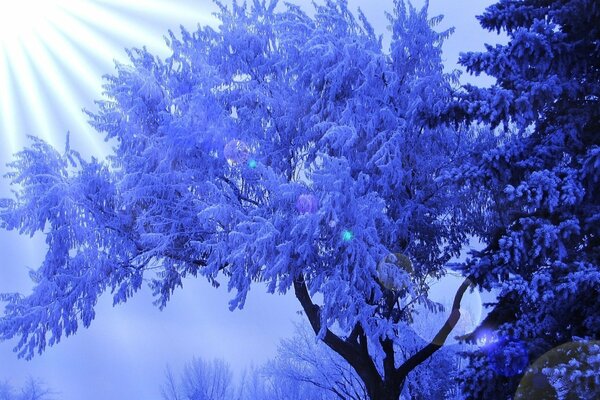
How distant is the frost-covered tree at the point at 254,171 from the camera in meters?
12.4

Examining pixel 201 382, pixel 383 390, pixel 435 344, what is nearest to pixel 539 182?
pixel 435 344

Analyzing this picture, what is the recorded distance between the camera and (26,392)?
3356 cm

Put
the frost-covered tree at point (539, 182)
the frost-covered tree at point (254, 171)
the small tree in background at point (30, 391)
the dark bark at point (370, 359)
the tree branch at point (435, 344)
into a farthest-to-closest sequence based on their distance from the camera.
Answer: the small tree in background at point (30, 391), the tree branch at point (435, 344), the dark bark at point (370, 359), the frost-covered tree at point (254, 171), the frost-covered tree at point (539, 182)

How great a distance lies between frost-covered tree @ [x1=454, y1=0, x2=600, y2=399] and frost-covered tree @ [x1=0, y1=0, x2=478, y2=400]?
9.99 feet

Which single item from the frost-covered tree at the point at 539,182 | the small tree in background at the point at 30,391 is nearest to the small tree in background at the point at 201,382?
the small tree in background at the point at 30,391

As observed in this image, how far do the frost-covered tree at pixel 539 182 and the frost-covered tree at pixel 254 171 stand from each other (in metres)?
3.05

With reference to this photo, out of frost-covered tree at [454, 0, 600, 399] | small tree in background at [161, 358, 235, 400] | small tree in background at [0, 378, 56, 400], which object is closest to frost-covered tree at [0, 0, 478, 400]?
frost-covered tree at [454, 0, 600, 399]

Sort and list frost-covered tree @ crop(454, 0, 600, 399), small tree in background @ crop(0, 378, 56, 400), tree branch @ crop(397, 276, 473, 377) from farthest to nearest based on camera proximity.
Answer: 1. small tree in background @ crop(0, 378, 56, 400)
2. tree branch @ crop(397, 276, 473, 377)
3. frost-covered tree @ crop(454, 0, 600, 399)

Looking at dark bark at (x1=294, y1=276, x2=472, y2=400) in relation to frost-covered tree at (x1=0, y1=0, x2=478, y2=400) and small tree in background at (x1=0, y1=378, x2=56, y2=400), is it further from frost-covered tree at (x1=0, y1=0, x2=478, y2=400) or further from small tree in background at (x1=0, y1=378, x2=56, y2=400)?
small tree in background at (x1=0, y1=378, x2=56, y2=400)

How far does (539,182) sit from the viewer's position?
8023 mm

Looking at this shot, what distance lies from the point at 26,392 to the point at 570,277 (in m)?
32.1

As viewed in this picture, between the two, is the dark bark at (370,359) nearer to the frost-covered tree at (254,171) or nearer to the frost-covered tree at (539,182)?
the frost-covered tree at (254,171)

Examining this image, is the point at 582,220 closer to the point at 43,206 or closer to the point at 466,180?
the point at 466,180

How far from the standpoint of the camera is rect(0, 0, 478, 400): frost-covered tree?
40.8 ft
